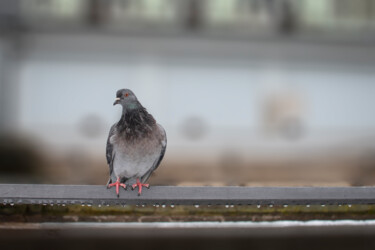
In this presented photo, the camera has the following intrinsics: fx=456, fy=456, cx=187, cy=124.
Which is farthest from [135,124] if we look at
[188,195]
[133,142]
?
[188,195]

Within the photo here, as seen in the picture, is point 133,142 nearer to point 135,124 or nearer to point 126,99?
point 135,124

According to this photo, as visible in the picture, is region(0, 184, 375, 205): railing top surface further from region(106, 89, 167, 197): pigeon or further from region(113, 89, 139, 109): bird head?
region(113, 89, 139, 109): bird head

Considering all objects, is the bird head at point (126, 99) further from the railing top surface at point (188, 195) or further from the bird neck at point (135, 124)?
the railing top surface at point (188, 195)

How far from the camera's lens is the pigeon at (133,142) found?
77.2 inches

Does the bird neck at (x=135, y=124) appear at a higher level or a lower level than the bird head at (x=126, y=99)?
lower

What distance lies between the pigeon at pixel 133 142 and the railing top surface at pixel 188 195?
0.47 metres

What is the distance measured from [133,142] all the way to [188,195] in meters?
0.61

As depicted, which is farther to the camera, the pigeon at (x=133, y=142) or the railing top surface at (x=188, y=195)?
the pigeon at (x=133, y=142)

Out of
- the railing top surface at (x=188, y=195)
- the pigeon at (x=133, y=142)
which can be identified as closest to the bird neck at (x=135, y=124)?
the pigeon at (x=133, y=142)

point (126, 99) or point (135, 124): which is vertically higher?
point (126, 99)

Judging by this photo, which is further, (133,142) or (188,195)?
(133,142)

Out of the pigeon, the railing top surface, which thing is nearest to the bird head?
the pigeon

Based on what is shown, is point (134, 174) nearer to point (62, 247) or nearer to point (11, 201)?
point (62, 247)

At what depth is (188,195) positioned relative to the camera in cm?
142
